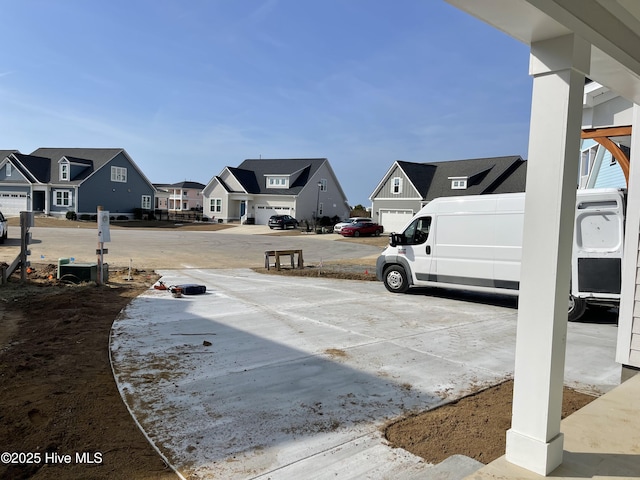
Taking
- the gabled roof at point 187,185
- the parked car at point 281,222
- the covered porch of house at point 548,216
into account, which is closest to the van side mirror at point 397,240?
the covered porch of house at point 548,216

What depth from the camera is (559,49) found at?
2.79 meters

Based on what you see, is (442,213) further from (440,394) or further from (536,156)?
(536,156)

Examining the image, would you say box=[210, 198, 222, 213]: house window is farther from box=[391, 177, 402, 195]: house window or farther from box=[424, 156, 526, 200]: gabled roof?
box=[424, 156, 526, 200]: gabled roof

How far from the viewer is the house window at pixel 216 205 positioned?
5180 centimetres

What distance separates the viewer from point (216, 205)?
171 feet

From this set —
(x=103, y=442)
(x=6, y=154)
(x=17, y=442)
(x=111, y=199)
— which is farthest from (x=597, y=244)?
(x=6, y=154)

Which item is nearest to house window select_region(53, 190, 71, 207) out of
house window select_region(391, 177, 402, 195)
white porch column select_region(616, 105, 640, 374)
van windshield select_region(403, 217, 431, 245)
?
house window select_region(391, 177, 402, 195)

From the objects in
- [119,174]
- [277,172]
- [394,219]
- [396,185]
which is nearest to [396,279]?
[394,219]

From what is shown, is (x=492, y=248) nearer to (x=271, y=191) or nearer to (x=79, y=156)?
(x=271, y=191)

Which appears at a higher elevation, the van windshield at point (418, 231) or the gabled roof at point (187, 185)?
the gabled roof at point (187, 185)

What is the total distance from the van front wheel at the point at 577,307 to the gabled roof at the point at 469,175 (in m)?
29.6

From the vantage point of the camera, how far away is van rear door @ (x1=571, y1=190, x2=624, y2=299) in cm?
825

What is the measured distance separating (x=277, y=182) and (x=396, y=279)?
40707 millimetres

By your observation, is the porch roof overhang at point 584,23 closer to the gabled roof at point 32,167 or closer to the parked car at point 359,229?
the parked car at point 359,229
